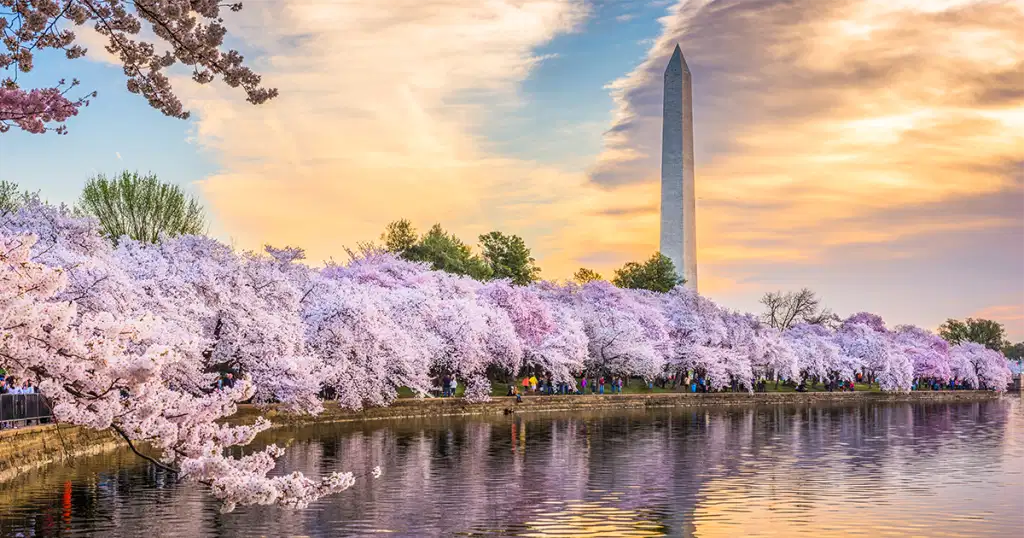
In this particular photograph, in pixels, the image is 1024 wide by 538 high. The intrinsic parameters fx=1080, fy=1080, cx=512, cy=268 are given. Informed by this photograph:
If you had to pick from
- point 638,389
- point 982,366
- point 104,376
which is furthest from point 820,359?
point 104,376

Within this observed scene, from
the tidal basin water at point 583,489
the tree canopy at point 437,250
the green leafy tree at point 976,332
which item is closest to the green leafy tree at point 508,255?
the tree canopy at point 437,250

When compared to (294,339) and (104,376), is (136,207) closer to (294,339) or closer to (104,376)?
(294,339)

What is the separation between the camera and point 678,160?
249ft

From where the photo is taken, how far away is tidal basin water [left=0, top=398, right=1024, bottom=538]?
21328 millimetres

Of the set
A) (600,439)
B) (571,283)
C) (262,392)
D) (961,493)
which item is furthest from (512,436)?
(571,283)

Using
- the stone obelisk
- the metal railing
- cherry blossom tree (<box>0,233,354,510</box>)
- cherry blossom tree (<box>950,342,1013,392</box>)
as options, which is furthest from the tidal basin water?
cherry blossom tree (<box>950,342,1013,392</box>)

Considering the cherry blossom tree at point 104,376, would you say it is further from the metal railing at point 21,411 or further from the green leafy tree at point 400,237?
the green leafy tree at point 400,237

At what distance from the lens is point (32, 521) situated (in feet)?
69.9

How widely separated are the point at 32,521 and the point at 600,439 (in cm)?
2492

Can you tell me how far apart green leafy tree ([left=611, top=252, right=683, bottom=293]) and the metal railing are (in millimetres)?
58178

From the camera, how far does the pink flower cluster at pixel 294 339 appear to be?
12.0 meters

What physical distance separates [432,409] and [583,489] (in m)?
29.1

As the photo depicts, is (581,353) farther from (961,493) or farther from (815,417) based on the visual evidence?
(961,493)

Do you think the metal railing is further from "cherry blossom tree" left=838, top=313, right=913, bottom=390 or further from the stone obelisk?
"cherry blossom tree" left=838, top=313, right=913, bottom=390
